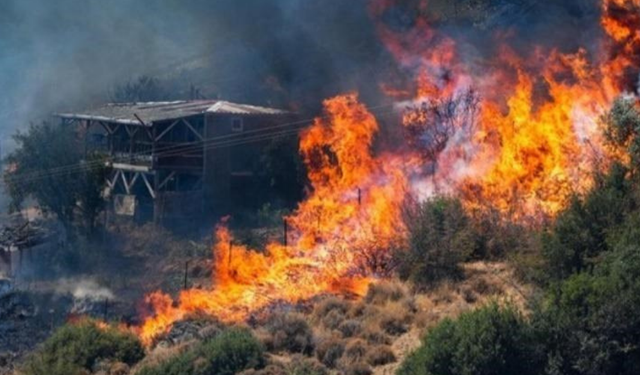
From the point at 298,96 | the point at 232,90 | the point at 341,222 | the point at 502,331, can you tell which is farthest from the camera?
the point at 232,90

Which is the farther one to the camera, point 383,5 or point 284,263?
point 383,5

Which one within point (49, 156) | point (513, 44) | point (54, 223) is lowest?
point (54, 223)

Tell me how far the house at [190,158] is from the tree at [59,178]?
75.8 inches

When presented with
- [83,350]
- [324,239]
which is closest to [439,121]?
[324,239]

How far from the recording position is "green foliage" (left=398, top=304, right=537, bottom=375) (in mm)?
14969

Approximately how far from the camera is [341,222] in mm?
28172

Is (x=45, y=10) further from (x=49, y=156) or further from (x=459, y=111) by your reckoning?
(x=459, y=111)

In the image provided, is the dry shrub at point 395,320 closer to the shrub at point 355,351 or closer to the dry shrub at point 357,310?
the dry shrub at point 357,310

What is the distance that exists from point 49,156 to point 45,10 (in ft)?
Answer: 150

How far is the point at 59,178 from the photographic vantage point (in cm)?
3491

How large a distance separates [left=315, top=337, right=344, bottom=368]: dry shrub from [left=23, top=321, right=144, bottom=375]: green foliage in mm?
4264

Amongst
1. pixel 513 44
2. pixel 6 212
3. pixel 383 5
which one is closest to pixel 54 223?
pixel 6 212

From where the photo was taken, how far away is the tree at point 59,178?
1375 inches

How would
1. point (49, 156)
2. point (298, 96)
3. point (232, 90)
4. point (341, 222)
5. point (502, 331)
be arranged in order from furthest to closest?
point (232, 90) → point (298, 96) → point (49, 156) → point (341, 222) → point (502, 331)
